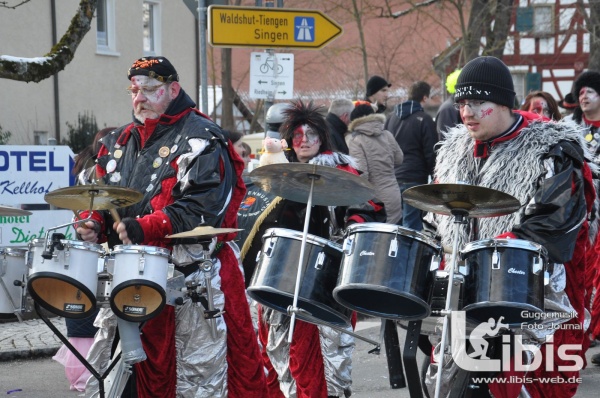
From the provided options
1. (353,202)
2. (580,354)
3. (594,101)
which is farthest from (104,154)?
(594,101)

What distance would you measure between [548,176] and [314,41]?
5645 mm

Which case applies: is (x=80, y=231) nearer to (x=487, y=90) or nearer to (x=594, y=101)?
(x=487, y=90)

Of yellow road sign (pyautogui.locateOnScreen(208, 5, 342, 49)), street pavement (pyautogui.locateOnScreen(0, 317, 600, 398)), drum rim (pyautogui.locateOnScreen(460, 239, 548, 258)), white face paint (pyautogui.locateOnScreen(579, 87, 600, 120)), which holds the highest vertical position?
yellow road sign (pyautogui.locateOnScreen(208, 5, 342, 49))

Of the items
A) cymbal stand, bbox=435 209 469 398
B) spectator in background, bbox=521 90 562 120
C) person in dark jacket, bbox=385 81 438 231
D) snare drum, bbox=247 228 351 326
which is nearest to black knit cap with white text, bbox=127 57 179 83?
snare drum, bbox=247 228 351 326

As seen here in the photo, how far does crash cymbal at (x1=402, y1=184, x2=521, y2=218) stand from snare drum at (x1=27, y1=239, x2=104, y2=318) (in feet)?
4.67

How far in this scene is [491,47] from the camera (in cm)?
2106

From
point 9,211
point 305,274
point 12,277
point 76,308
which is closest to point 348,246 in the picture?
point 305,274

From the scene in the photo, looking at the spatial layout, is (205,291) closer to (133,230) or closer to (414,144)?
(133,230)

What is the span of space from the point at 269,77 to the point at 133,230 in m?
5.96

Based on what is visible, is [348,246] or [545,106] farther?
[545,106]

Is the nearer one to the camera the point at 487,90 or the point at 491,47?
the point at 487,90

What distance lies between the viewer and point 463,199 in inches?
169

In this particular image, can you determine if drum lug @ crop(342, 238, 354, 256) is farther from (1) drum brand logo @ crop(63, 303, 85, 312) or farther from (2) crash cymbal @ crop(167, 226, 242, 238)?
(1) drum brand logo @ crop(63, 303, 85, 312)

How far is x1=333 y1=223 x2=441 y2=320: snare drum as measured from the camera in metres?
4.21
